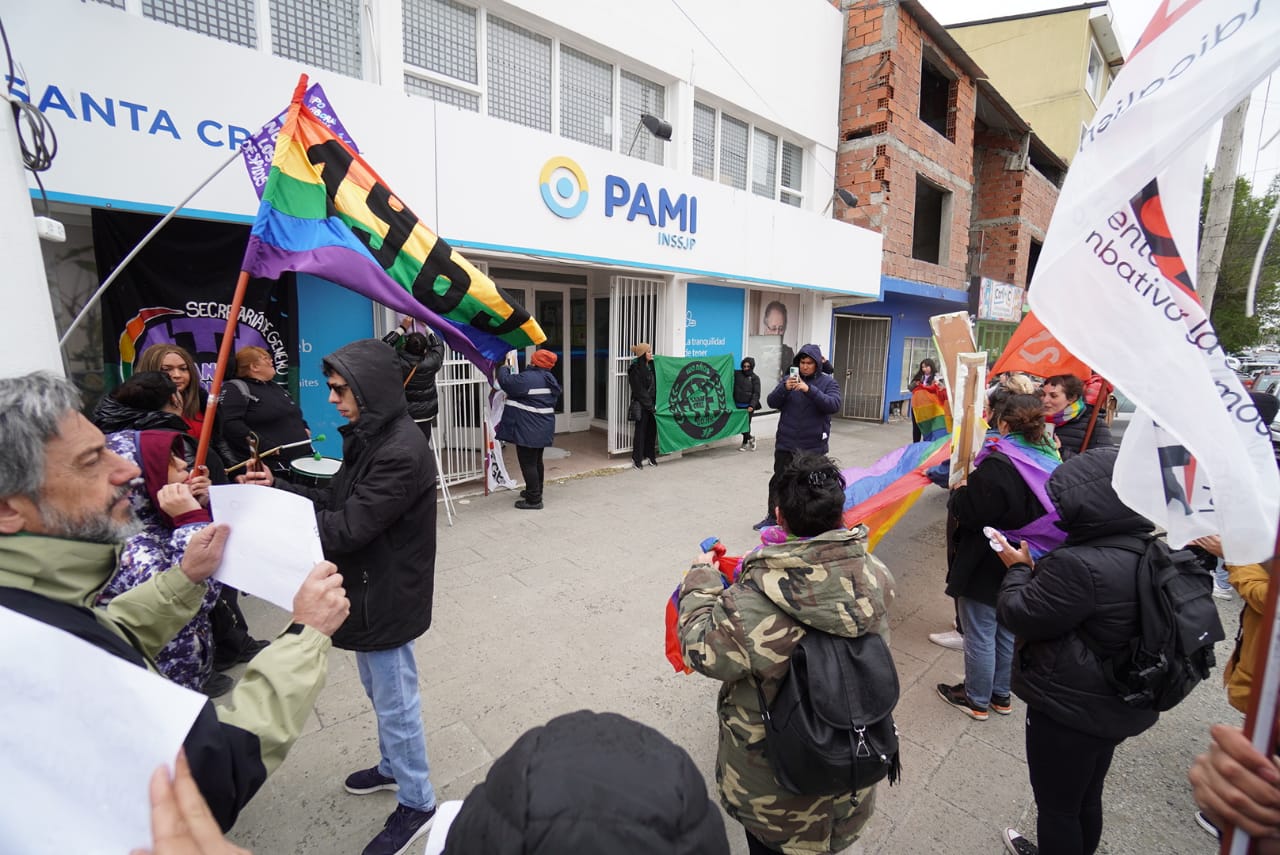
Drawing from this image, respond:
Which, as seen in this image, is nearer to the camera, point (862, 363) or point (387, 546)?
point (387, 546)

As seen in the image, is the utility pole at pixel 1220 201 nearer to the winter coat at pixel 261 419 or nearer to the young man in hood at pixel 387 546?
the young man in hood at pixel 387 546

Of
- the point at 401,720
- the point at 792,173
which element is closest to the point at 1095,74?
the point at 792,173

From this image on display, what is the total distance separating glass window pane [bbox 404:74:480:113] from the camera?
20.1 feet

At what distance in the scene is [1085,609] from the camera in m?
1.89

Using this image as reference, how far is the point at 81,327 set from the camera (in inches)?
187

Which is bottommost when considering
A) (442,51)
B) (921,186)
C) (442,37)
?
(442,51)

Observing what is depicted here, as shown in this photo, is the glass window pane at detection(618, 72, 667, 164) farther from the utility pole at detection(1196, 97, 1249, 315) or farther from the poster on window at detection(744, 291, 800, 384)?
the utility pole at detection(1196, 97, 1249, 315)

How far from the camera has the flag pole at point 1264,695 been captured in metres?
0.93

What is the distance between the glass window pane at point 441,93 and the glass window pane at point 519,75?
0.23m

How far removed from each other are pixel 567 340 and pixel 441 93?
4.46 meters

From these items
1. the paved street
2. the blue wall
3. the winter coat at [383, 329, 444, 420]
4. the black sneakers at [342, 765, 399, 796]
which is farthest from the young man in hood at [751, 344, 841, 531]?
the blue wall

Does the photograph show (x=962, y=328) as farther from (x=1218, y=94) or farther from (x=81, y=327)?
(x=81, y=327)

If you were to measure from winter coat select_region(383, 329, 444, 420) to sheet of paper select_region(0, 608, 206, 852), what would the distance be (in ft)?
14.7

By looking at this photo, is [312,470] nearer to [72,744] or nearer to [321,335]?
[321,335]
